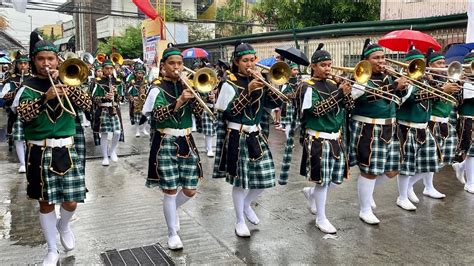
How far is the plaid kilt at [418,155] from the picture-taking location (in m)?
5.70

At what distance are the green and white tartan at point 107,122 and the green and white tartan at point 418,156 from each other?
17.2ft

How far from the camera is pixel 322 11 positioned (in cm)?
1833

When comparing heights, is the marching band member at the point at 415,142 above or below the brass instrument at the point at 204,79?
below

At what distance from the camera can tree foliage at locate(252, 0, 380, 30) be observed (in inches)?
695

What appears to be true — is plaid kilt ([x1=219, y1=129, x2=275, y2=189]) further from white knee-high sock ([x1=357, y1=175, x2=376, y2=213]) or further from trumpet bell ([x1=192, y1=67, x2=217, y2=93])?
white knee-high sock ([x1=357, y1=175, x2=376, y2=213])

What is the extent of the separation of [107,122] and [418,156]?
5451mm

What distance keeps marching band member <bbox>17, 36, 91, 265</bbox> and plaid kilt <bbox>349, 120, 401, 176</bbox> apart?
296 centimetres

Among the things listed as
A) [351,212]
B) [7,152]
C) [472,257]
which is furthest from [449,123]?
[7,152]

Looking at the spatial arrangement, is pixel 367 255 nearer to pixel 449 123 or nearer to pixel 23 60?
pixel 449 123

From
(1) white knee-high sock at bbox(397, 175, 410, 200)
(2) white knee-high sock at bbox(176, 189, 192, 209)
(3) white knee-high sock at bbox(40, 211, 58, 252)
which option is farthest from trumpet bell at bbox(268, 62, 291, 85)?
(3) white knee-high sock at bbox(40, 211, 58, 252)

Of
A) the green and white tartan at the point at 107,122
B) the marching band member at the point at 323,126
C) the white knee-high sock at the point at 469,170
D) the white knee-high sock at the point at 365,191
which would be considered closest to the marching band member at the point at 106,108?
the green and white tartan at the point at 107,122

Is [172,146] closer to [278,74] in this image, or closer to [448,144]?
[278,74]

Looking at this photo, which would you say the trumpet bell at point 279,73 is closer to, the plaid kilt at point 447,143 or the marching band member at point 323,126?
the marching band member at point 323,126

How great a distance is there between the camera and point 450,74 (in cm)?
590
